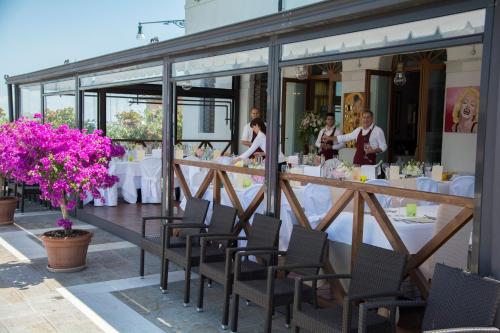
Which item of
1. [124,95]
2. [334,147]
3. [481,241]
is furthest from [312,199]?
[124,95]

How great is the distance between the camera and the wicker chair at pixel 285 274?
394cm

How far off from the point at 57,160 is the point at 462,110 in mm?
6721

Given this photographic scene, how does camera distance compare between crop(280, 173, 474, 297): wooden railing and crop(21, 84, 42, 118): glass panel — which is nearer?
crop(280, 173, 474, 297): wooden railing

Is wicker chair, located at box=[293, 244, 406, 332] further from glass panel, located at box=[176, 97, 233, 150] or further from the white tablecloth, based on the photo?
glass panel, located at box=[176, 97, 233, 150]

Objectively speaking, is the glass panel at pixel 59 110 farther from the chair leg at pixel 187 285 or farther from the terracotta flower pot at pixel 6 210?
the chair leg at pixel 187 285

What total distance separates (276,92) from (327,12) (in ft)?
3.42

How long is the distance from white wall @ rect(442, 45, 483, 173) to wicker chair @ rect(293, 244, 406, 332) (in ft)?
19.7

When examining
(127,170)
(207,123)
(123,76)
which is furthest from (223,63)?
(207,123)

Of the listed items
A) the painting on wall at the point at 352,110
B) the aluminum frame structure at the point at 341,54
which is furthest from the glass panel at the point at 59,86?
the painting on wall at the point at 352,110

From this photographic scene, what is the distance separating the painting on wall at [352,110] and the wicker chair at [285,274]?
673 cm

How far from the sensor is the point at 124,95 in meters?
12.9

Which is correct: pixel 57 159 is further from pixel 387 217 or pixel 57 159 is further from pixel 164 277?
pixel 387 217

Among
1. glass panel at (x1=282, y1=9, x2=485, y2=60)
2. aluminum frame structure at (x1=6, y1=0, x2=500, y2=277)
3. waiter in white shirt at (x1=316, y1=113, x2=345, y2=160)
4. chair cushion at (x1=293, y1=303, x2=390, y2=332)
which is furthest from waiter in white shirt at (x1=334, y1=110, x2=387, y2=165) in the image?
chair cushion at (x1=293, y1=303, x2=390, y2=332)

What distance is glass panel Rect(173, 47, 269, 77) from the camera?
5363mm
